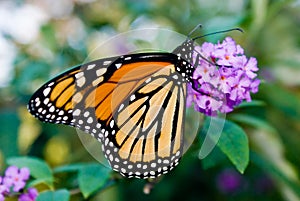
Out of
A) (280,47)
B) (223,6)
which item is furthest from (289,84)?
(223,6)

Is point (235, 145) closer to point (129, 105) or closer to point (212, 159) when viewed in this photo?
point (212, 159)

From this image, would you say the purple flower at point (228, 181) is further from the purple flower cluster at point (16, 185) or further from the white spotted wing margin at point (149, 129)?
the purple flower cluster at point (16, 185)

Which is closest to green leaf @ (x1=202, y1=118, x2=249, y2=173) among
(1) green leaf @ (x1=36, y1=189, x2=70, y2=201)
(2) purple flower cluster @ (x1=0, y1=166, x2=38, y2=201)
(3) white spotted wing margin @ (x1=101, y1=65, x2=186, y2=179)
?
(3) white spotted wing margin @ (x1=101, y1=65, x2=186, y2=179)

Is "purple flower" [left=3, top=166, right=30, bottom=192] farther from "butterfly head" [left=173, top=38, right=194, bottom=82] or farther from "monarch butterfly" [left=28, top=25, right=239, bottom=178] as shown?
"butterfly head" [left=173, top=38, right=194, bottom=82]

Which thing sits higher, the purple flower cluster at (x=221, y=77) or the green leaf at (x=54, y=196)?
the purple flower cluster at (x=221, y=77)

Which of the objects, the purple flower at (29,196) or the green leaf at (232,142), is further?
the purple flower at (29,196)

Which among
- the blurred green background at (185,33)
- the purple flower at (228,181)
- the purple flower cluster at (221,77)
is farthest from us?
the purple flower at (228,181)

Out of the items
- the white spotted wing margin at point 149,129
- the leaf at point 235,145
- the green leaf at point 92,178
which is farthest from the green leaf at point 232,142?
the green leaf at point 92,178
